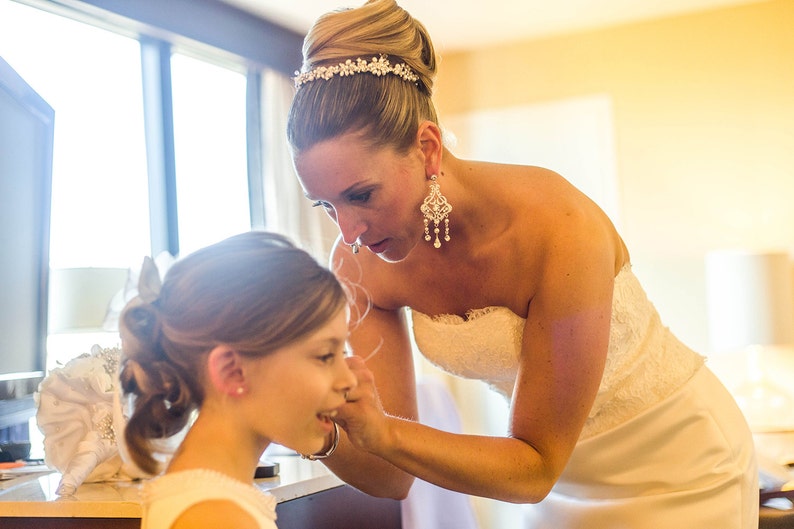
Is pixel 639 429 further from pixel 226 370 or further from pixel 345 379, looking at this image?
pixel 226 370

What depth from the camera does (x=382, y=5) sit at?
4.83 feet

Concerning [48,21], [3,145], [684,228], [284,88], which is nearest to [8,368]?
[3,145]

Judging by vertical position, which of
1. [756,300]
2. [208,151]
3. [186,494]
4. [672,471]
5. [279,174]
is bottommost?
[672,471]

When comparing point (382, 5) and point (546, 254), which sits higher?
point (382, 5)

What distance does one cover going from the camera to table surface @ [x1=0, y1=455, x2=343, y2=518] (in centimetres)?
136

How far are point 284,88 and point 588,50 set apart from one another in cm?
179

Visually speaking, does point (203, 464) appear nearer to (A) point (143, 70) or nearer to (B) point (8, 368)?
(B) point (8, 368)

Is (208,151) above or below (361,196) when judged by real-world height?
above

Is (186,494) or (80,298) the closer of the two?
(186,494)

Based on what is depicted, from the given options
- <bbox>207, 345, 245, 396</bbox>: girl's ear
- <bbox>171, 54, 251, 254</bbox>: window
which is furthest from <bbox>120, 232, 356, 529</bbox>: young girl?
<bbox>171, 54, 251, 254</bbox>: window

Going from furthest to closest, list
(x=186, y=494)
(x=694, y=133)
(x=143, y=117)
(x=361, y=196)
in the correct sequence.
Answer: (x=694, y=133) → (x=143, y=117) → (x=361, y=196) → (x=186, y=494)

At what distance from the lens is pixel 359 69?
1.41m

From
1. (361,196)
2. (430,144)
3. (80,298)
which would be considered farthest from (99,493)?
(80,298)

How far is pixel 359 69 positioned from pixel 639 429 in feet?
2.78
